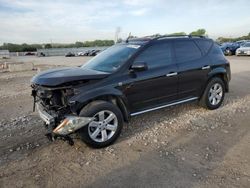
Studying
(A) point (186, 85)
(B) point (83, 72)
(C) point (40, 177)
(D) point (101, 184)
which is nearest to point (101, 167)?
(D) point (101, 184)

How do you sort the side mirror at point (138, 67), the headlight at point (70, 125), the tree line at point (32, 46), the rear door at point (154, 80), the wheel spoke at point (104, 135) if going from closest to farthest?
the headlight at point (70, 125), the wheel spoke at point (104, 135), the side mirror at point (138, 67), the rear door at point (154, 80), the tree line at point (32, 46)

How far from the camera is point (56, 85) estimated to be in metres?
4.04

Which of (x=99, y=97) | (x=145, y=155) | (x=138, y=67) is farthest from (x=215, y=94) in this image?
(x=99, y=97)

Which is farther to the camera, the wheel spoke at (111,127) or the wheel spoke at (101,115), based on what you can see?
the wheel spoke at (111,127)

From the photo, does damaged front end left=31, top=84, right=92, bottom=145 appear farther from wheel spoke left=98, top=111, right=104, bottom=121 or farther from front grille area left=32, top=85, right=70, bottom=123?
wheel spoke left=98, top=111, right=104, bottom=121

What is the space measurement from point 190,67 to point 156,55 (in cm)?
95

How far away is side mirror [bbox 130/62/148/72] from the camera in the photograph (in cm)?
472

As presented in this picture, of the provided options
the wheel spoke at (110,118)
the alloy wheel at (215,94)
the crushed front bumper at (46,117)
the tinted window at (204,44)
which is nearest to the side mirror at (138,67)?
the wheel spoke at (110,118)

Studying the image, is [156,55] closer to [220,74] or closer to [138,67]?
[138,67]

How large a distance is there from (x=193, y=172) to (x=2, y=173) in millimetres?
2673

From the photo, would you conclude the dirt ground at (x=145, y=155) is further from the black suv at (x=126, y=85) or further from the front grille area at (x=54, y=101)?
the front grille area at (x=54, y=101)

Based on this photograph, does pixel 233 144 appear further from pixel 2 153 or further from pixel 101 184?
pixel 2 153

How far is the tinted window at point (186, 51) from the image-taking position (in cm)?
564

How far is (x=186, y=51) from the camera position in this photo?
19.0 ft
